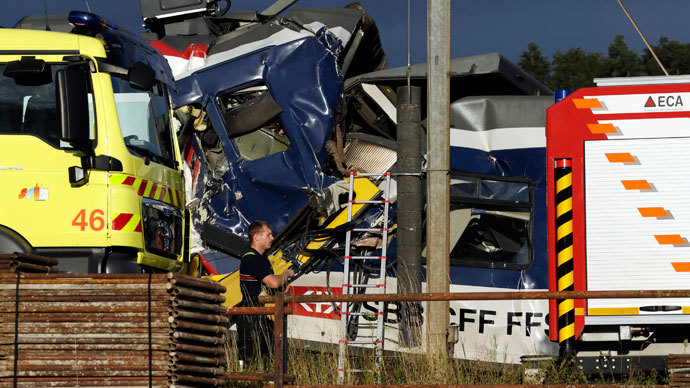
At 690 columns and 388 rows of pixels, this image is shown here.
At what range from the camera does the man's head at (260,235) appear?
9336mm

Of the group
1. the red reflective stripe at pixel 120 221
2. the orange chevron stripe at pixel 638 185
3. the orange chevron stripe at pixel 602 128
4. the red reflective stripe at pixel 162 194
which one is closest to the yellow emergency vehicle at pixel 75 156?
the red reflective stripe at pixel 120 221

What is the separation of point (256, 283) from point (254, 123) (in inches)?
112

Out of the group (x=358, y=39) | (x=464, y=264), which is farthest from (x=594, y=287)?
(x=358, y=39)

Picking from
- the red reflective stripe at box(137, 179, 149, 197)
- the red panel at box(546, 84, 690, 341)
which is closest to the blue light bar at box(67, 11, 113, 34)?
the red reflective stripe at box(137, 179, 149, 197)

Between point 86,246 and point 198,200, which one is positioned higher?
point 198,200

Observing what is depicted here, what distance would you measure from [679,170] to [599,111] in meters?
0.86

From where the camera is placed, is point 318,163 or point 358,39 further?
point 358,39

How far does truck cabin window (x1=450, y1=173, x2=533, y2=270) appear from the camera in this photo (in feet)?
38.1

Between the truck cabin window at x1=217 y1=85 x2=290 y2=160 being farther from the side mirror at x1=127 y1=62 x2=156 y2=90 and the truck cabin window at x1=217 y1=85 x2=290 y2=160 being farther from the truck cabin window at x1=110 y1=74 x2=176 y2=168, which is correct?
the side mirror at x1=127 y1=62 x2=156 y2=90

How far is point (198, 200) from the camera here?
12531 mm

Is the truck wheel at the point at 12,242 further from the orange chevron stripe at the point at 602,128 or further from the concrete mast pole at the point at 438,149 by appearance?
the orange chevron stripe at the point at 602,128

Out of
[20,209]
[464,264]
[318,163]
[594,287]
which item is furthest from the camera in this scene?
[318,163]

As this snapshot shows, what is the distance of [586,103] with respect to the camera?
8.78 m

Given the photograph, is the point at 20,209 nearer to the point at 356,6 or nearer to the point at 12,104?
the point at 12,104
